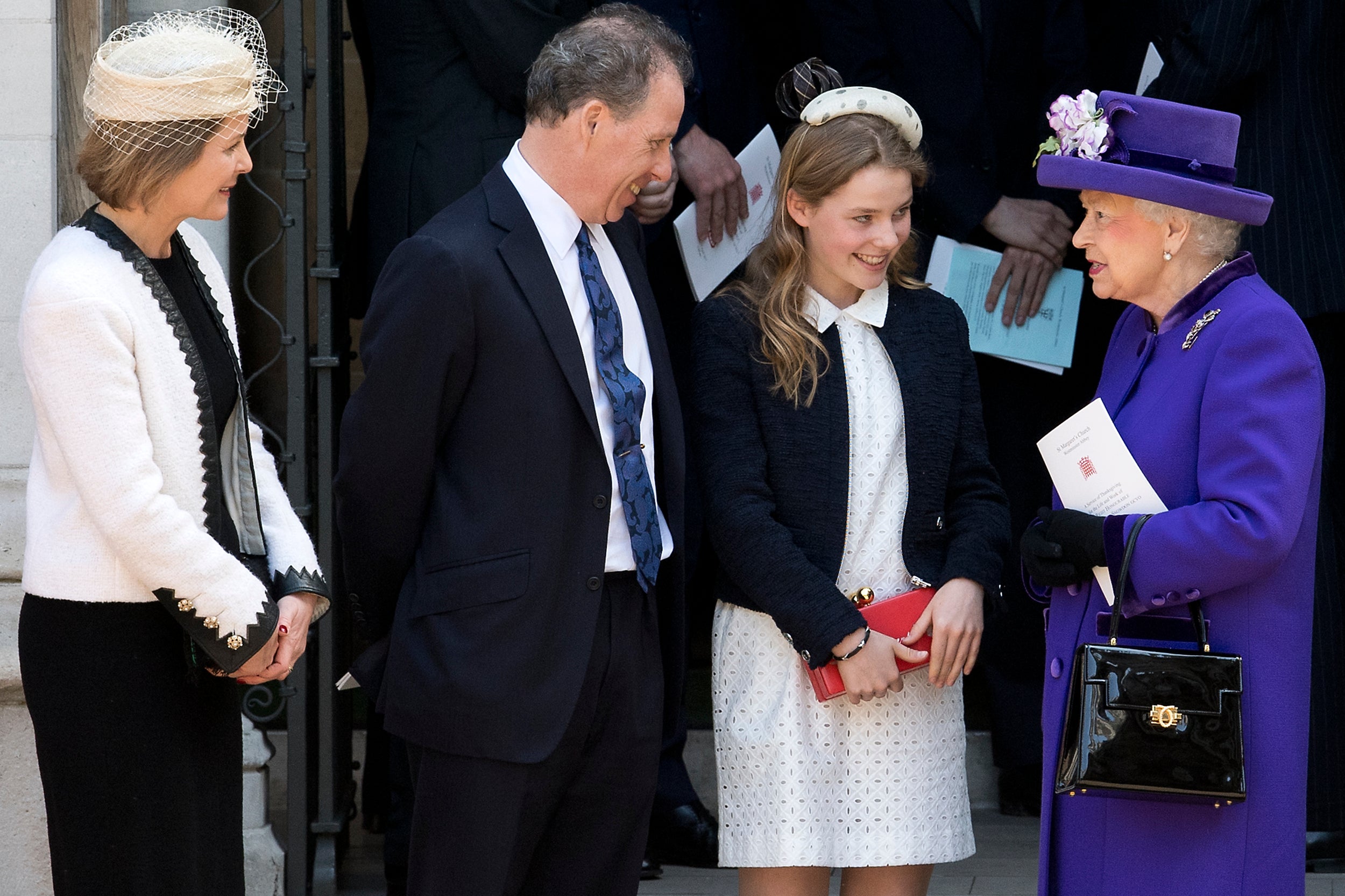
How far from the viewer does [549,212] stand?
2.72 metres

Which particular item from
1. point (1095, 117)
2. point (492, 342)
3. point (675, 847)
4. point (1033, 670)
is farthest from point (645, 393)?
point (1033, 670)

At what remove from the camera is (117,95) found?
2402 mm

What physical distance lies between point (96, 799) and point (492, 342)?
94cm

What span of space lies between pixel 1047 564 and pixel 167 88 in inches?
64.5

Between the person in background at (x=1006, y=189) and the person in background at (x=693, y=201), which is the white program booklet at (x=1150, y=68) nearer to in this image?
A: the person in background at (x=1006, y=189)

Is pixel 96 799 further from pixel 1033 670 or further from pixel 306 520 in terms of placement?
pixel 1033 670

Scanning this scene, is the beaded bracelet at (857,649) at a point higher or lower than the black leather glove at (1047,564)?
lower

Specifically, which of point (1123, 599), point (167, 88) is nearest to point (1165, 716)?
point (1123, 599)

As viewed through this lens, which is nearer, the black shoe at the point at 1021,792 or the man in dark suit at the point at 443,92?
the man in dark suit at the point at 443,92

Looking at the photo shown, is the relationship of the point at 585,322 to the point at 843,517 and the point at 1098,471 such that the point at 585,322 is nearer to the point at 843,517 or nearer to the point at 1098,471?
the point at 843,517

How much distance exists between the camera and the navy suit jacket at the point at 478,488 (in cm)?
255

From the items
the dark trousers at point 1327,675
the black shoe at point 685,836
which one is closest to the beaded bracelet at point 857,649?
the black shoe at point 685,836

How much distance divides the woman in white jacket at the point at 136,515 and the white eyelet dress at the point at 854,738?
0.94 m

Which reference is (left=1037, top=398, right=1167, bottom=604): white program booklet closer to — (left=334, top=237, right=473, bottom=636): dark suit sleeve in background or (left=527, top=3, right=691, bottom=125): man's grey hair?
(left=527, top=3, right=691, bottom=125): man's grey hair
